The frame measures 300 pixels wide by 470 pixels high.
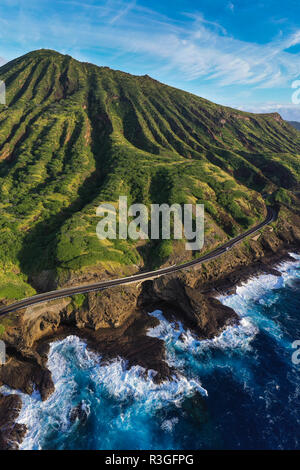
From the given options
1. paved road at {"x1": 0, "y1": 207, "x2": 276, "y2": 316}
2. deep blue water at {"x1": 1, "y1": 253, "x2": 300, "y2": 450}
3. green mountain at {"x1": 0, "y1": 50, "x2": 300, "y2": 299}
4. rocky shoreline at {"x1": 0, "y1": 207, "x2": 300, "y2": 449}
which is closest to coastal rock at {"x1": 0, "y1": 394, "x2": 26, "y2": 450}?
rocky shoreline at {"x1": 0, "y1": 207, "x2": 300, "y2": 449}

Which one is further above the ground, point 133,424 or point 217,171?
point 217,171

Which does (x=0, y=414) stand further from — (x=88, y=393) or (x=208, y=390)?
(x=208, y=390)

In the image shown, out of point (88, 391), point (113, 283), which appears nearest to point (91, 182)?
point (113, 283)

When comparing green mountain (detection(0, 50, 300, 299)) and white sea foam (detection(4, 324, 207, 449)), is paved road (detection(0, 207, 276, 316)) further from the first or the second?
white sea foam (detection(4, 324, 207, 449))

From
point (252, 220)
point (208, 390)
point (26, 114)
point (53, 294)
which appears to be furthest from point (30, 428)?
point (26, 114)

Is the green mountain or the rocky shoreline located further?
the green mountain

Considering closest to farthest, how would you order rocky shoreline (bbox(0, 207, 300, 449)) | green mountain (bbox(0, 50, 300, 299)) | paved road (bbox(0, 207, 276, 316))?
rocky shoreline (bbox(0, 207, 300, 449)) → paved road (bbox(0, 207, 276, 316)) → green mountain (bbox(0, 50, 300, 299))

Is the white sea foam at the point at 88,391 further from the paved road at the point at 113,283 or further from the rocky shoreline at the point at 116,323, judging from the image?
the paved road at the point at 113,283
